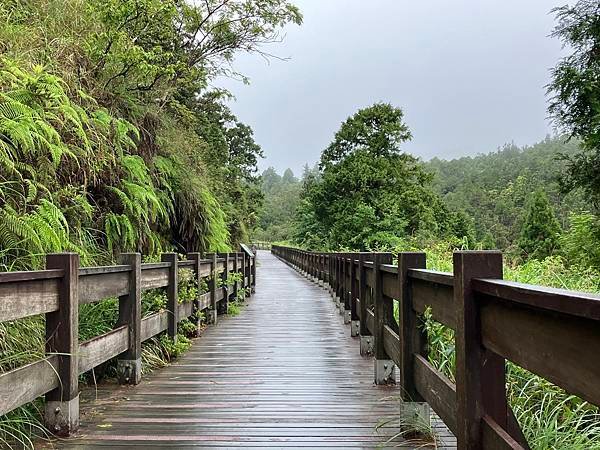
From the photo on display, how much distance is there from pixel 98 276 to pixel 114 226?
250 centimetres

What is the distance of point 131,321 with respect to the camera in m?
4.62

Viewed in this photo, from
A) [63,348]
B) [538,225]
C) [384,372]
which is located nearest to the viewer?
[63,348]

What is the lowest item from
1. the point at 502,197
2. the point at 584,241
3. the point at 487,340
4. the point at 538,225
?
the point at 487,340

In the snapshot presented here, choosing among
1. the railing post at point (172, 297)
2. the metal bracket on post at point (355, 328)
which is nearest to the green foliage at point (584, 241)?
the metal bracket on post at point (355, 328)

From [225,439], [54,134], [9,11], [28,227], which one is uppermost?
[9,11]

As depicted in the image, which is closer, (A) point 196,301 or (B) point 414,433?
(B) point 414,433

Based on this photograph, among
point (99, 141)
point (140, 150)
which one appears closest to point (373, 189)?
point (140, 150)

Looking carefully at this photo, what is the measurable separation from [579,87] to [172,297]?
14.3 meters

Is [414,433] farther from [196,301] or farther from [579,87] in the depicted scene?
[579,87]

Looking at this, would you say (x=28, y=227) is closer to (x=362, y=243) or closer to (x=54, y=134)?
(x=54, y=134)

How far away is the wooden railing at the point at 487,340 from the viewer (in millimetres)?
1429

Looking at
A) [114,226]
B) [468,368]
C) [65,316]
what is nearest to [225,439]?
[65,316]

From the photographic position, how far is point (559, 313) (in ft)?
4.97

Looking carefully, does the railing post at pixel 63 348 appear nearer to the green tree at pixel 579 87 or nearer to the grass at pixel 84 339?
the grass at pixel 84 339
